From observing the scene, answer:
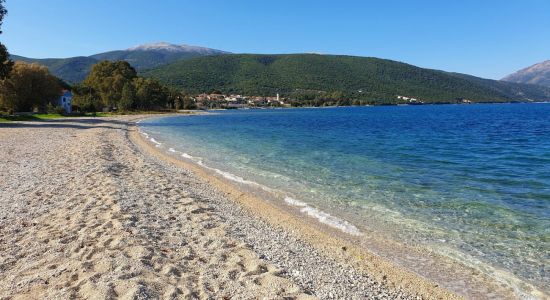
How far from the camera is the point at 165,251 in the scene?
20.7ft

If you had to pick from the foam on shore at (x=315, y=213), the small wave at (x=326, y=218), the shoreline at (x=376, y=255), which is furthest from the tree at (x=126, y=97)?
the small wave at (x=326, y=218)

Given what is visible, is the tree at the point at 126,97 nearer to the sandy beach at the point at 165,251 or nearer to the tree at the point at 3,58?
the tree at the point at 3,58

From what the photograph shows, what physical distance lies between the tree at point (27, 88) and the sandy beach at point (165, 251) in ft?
187

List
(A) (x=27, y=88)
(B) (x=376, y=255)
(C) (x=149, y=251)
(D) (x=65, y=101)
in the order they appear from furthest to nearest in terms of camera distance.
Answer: (D) (x=65, y=101) → (A) (x=27, y=88) → (B) (x=376, y=255) → (C) (x=149, y=251)

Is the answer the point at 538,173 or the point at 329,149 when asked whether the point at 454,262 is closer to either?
the point at 538,173

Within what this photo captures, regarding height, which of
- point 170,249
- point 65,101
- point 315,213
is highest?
point 65,101

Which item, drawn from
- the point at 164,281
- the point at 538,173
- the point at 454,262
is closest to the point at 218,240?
the point at 164,281

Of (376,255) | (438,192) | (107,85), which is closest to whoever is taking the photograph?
(376,255)

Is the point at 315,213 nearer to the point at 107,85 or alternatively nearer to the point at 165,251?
the point at 165,251

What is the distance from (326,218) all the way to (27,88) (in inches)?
2609

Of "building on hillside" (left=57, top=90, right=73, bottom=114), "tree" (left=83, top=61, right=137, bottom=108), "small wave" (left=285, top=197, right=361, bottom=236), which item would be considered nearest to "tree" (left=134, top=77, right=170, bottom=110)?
"tree" (left=83, top=61, right=137, bottom=108)

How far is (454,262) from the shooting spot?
22.8 ft

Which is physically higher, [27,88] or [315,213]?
[27,88]

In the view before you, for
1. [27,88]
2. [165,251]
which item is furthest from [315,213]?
[27,88]
